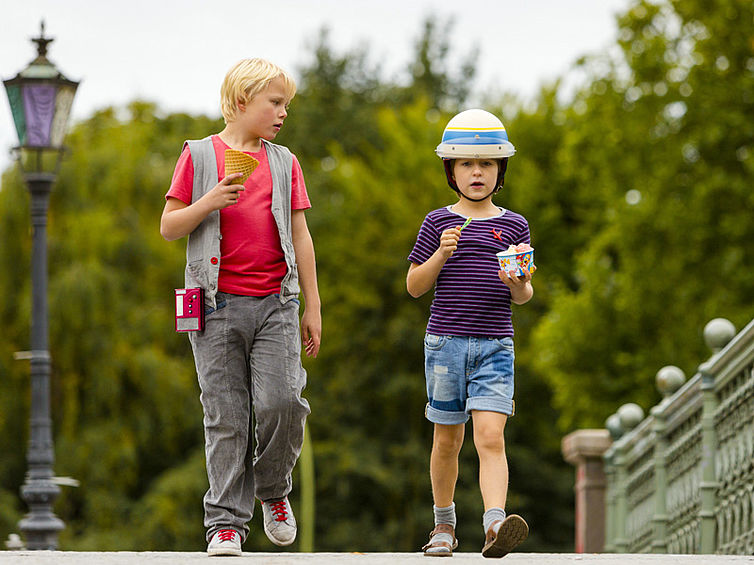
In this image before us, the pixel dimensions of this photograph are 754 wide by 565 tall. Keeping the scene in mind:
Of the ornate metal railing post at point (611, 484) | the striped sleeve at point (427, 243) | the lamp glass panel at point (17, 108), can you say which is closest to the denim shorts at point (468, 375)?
the striped sleeve at point (427, 243)

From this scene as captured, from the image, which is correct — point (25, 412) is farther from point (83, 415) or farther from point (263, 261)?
point (263, 261)

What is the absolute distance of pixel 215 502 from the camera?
557cm

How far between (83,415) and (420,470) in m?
9.52

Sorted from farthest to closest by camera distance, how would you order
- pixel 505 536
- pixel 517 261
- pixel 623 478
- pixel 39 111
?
1. pixel 623 478
2. pixel 39 111
3. pixel 517 261
4. pixel 505 536

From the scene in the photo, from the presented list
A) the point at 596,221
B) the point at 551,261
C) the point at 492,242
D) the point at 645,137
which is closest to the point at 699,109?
the point at 645,137

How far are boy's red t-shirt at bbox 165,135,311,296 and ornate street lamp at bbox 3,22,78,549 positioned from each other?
20.8 ft

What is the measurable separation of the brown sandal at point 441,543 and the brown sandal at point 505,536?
391 millimetres

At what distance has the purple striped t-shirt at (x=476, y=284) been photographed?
5.80 m

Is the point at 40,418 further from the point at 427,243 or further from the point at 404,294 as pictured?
the point at 404,294

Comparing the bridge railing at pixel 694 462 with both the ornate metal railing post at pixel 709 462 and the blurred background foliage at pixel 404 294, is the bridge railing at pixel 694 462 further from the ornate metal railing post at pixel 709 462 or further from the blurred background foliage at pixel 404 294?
the blurred background foliage at pixel 404 294

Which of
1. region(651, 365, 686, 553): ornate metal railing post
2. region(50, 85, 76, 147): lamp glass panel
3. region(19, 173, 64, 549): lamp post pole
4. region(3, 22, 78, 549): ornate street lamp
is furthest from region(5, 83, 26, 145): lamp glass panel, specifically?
region(651, 365, 686, 553): ornate metal railing post

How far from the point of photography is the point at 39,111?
1218cm

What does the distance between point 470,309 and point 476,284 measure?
104 mm

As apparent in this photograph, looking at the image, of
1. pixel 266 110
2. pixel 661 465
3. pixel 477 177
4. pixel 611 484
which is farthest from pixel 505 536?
pixel 611 484
